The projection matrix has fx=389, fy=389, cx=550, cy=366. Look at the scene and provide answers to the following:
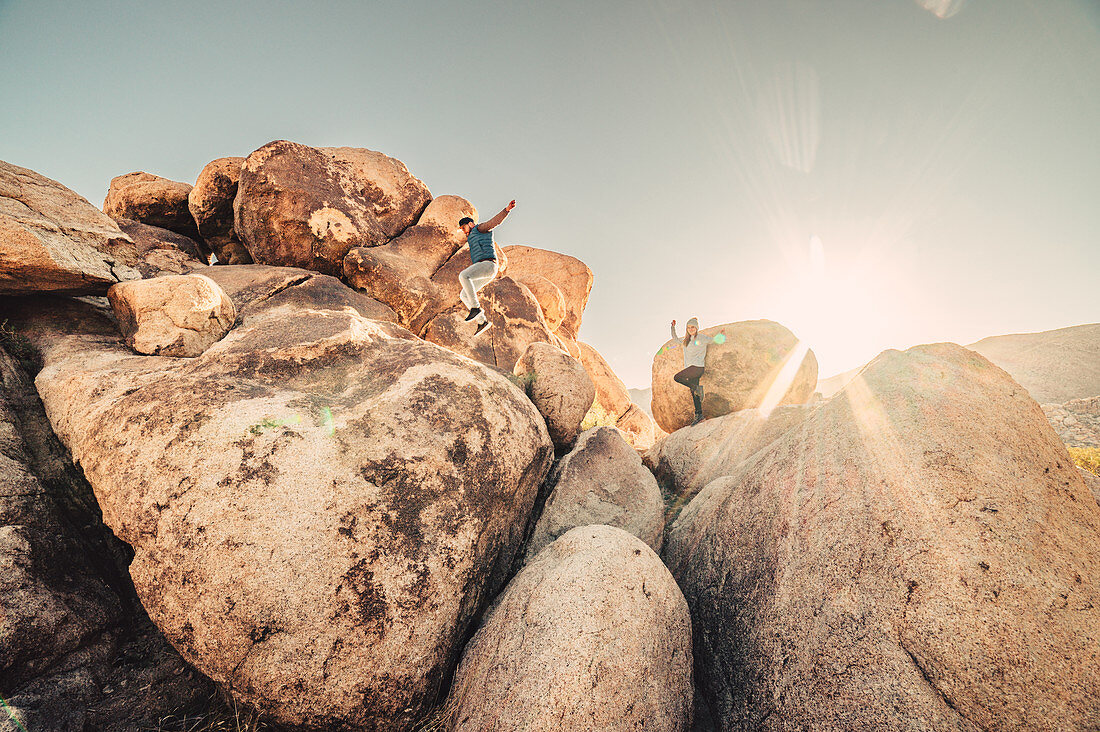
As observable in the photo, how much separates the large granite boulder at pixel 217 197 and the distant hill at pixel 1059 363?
29.8 metres

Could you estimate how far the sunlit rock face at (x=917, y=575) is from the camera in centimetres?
246

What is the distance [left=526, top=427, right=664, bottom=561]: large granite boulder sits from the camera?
5527 mm

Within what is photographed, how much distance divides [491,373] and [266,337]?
3.35m

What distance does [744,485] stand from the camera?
4.42 metres

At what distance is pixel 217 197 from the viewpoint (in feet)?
35.6

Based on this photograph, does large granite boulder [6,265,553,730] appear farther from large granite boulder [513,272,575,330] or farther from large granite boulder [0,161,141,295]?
large granite boulder [513,272,575,330]

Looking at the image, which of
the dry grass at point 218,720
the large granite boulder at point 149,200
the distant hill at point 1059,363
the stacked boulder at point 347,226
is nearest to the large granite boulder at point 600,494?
the dry grass at point 218,720

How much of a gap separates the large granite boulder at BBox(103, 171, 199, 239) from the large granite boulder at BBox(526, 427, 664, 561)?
14.0 m

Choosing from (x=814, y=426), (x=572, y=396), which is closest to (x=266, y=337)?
(x=572, y=396)

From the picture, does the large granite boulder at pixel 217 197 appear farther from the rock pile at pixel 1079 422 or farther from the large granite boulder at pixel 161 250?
the rock pile at pixel 1079 422

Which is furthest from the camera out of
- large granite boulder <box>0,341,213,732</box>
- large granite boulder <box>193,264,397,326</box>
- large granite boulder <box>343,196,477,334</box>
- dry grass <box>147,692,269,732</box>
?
large granite boulder <box>343,196,477,334</box>

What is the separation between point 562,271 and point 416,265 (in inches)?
487

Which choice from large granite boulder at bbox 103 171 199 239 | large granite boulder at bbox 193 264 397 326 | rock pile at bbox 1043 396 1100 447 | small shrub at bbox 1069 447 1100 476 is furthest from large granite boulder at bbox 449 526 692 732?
rock pile at bbox 1043 396 1100 447

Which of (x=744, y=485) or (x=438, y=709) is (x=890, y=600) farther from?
(x=438, y=709)
